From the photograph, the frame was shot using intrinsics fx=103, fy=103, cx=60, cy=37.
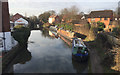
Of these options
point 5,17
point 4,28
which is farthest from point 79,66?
point 5,17

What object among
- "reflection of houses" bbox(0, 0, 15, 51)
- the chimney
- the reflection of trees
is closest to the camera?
the reflection of trees

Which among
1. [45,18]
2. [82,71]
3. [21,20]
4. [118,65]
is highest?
[45,18]

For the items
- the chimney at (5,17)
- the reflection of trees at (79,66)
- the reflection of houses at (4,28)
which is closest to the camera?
the reflection of trees at (79,66)

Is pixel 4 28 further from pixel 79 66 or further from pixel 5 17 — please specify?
pixel 79 66

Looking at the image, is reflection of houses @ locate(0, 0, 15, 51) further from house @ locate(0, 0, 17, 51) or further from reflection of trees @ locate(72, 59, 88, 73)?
reflection of trees @ locate(72, 59, 88, 73)

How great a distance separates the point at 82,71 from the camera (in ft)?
30.8

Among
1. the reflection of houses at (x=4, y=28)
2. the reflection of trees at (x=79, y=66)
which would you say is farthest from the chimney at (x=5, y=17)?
the reflection of trees at (x=79, y=66)

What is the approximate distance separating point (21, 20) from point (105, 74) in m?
36.1

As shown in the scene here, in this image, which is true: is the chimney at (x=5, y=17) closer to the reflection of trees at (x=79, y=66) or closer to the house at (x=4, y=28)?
the house at (x=4, y=28)

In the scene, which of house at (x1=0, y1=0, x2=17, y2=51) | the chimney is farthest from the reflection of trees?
the chimney

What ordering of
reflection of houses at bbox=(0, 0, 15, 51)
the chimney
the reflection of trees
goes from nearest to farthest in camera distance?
the reflection of trees, reflection of houses at bbox=(0, 0, 15, 51), the chimney

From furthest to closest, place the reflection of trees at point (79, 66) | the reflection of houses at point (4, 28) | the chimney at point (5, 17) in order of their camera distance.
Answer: the chimney at point (5, 17)
the reflection of houses at point (4, 28)
the reflection of trees at point (79, 66)

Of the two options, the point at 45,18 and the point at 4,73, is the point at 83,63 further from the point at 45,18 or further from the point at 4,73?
the point at 45,18

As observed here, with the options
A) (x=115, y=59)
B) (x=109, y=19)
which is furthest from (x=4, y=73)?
(x=109, y=19)
